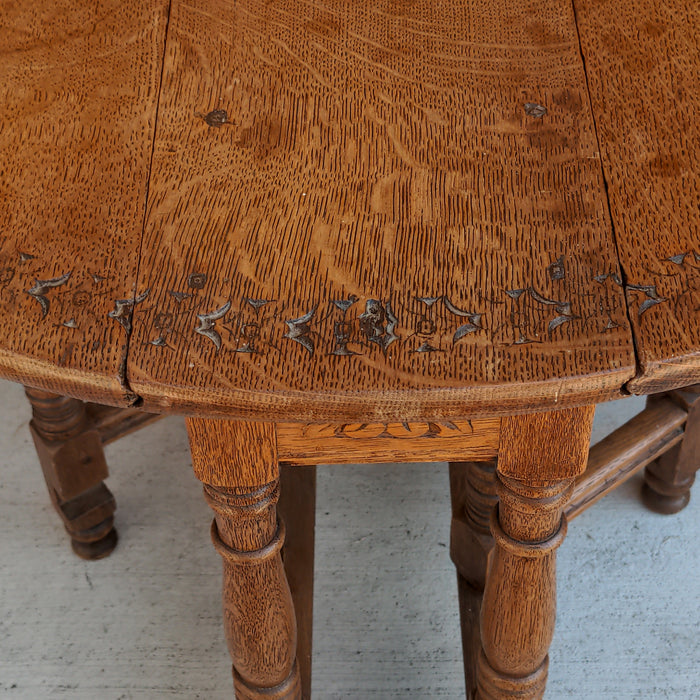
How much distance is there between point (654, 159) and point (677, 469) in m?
0.71

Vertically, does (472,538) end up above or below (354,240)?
below

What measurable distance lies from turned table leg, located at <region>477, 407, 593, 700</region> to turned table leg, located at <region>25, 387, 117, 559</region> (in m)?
0.58

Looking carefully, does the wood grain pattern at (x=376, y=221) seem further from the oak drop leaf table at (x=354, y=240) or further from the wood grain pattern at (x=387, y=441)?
the wood grain pattern at (x=387, y=441)

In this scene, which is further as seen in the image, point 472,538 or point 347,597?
point 347,597

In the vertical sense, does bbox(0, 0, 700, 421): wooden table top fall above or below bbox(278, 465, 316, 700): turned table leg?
above

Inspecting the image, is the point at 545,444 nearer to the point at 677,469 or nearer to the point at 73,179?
the point at 73,179

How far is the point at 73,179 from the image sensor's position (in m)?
0.72

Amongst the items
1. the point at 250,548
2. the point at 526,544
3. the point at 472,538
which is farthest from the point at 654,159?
the point at 472,538

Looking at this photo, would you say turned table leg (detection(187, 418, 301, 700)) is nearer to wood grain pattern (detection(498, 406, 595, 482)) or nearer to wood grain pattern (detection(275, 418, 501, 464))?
wood grain pattern (detection(275, 418, 501, 464))

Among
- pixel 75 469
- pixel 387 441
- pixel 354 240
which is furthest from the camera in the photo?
pixel 75 469

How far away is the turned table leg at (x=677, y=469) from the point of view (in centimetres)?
120

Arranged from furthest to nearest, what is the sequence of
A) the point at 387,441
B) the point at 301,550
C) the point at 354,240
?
the point at 301,550 → the point at 387,441 → the point at 354,240

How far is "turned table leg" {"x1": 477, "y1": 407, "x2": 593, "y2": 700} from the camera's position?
744 mm

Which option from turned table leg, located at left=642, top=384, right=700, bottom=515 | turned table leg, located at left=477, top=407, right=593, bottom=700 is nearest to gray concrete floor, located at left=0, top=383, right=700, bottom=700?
turned table leg, located at left=642, top=384, right=700, bottom=515
